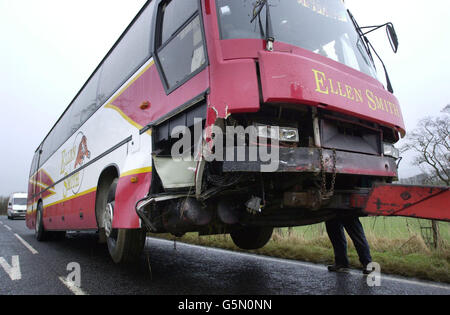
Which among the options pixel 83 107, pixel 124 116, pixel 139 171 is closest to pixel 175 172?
pixel 139 171

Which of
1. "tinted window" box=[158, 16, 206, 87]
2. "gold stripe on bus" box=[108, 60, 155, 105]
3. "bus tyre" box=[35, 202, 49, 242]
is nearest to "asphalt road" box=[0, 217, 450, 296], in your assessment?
"tinted window" box=[158, 16, 206, 87]

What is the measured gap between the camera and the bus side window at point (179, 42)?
2.79 metres

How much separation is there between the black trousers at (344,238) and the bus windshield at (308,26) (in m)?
1.88

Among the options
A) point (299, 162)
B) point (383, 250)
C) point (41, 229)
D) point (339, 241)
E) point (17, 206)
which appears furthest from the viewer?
point (17, 206)

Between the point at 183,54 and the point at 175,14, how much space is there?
1.68 ft

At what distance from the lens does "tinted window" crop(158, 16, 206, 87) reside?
9.11 ft

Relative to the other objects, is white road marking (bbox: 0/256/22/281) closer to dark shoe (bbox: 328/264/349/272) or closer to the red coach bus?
A: the red coach bus

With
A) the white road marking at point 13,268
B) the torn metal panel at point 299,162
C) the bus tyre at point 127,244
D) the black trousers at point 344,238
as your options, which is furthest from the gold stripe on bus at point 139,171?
the black trousers at point 344,238

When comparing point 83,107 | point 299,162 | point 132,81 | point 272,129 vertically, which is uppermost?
point 83,107

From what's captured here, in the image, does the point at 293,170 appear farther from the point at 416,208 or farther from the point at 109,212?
the point at 109,212

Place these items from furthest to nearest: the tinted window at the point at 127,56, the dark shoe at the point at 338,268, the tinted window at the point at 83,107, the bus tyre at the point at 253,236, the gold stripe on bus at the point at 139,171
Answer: the tinted window at the point at 83,107 → the bus tyre at the point at 253,236 → the dark shoe at the point at 338,268 → the tinted window at the point at 127,56 → the gold stripe on bus at the point at 139,171

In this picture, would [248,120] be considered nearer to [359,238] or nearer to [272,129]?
[272,129]

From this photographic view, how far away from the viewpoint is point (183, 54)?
299 cm

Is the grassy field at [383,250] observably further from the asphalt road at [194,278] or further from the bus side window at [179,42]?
the bus side window at [179,42]
